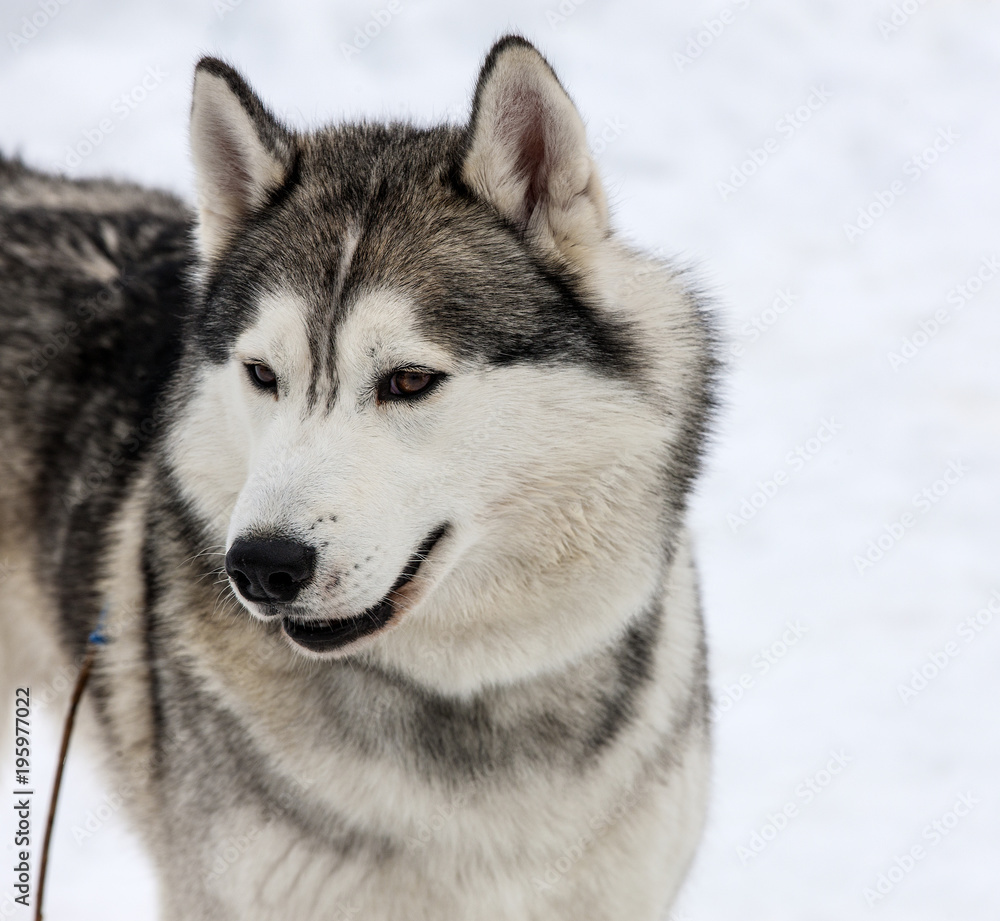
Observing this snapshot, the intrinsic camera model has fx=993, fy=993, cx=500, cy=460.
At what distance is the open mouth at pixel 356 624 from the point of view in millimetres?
1737

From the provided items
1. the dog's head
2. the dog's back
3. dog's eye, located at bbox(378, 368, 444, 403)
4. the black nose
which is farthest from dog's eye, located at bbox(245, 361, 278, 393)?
the dog's back

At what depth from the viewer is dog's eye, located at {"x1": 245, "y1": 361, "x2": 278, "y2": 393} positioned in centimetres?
182

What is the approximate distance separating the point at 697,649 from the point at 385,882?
2.86ft

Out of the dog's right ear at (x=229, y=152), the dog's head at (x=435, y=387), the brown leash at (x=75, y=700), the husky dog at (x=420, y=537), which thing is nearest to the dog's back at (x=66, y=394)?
the brown leash at (x=75, y=700)

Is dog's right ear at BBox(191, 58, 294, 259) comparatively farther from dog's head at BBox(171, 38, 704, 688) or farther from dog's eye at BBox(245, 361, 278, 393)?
dog's eye at BBox(245, 361, 278, 393)

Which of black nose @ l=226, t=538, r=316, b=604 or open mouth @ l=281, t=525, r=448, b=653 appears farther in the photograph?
open mouth @ l=281, t=525, r=448, b=653

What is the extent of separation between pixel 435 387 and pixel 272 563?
418 mm

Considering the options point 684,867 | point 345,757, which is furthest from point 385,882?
point 684,867

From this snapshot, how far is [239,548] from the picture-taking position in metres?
1.59

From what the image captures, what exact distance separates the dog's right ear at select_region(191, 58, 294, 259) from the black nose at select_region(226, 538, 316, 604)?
2.58 ft

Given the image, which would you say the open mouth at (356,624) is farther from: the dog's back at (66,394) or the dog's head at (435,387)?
the dog's back at (66,394)

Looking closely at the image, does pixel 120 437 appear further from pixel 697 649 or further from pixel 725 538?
pixel 725 538

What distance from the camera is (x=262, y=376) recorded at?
6.00 feet

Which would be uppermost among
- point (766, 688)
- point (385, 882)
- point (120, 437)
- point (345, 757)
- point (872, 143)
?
point (872, 143)
